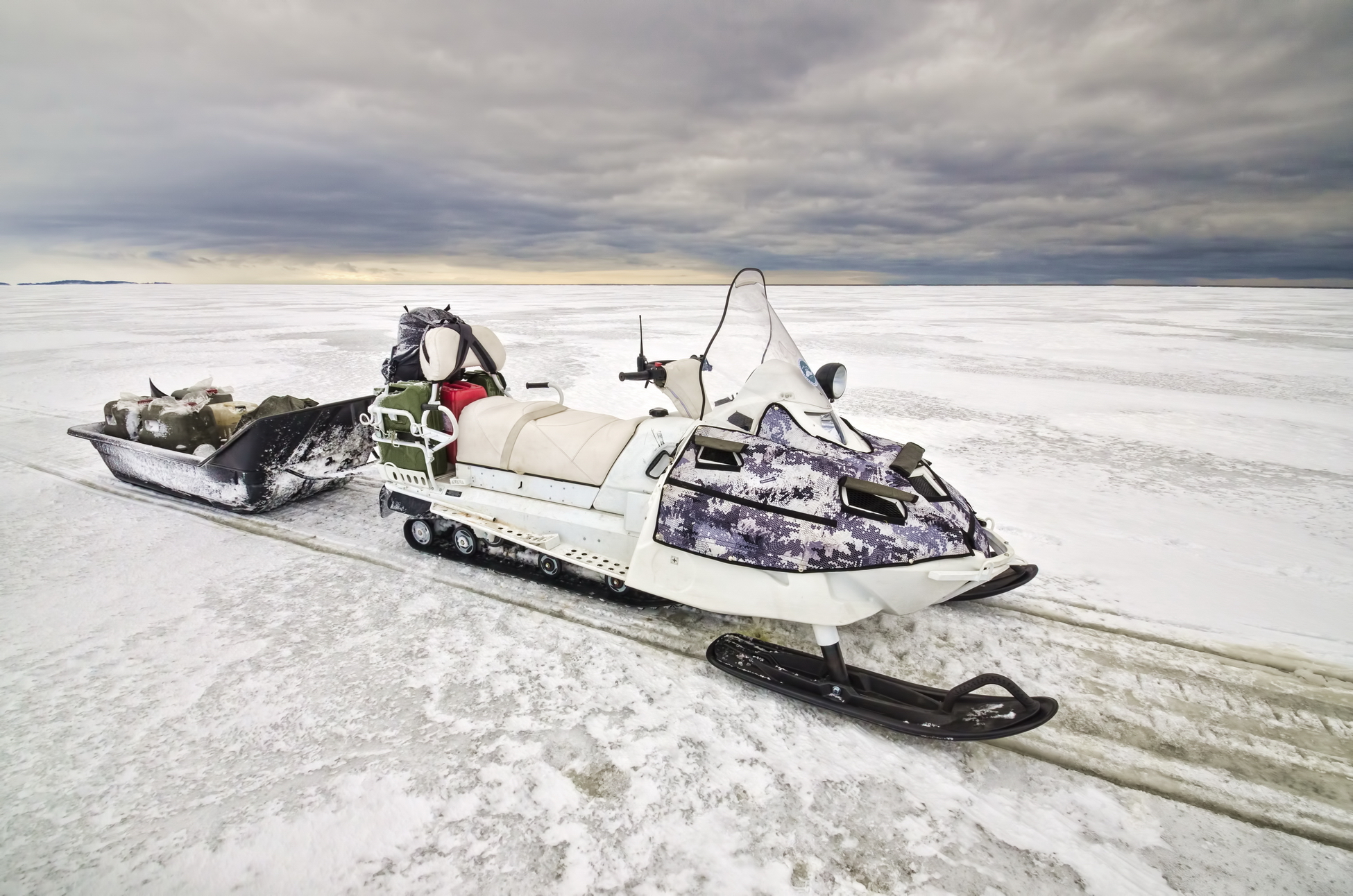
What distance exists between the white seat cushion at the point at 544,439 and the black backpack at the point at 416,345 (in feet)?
1.29

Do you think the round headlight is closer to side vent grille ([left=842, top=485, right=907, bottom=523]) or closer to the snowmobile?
the snowmobile

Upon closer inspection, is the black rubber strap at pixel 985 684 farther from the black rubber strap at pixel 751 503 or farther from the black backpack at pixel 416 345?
the black backpack at pixel 416 345

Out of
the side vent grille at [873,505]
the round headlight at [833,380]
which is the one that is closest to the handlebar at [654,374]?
the round headlight at [833,380]

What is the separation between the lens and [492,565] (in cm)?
344

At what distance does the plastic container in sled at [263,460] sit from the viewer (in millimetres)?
3875

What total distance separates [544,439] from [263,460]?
213cm

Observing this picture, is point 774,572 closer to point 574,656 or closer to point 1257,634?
point 574,656

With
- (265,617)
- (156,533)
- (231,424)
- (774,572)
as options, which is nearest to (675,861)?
(774,572)

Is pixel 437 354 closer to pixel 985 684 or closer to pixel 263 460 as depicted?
pixel 263 460

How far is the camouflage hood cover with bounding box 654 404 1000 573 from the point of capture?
2.27 meters

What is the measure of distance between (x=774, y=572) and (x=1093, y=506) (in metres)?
3.25

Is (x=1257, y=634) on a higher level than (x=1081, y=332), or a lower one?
lower

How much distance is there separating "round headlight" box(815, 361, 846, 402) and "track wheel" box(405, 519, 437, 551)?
7.97 ft

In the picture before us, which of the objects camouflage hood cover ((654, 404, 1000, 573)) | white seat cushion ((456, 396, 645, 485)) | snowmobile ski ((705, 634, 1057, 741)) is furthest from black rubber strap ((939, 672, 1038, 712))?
white seat cushion ((456, 396, 645, 485))
